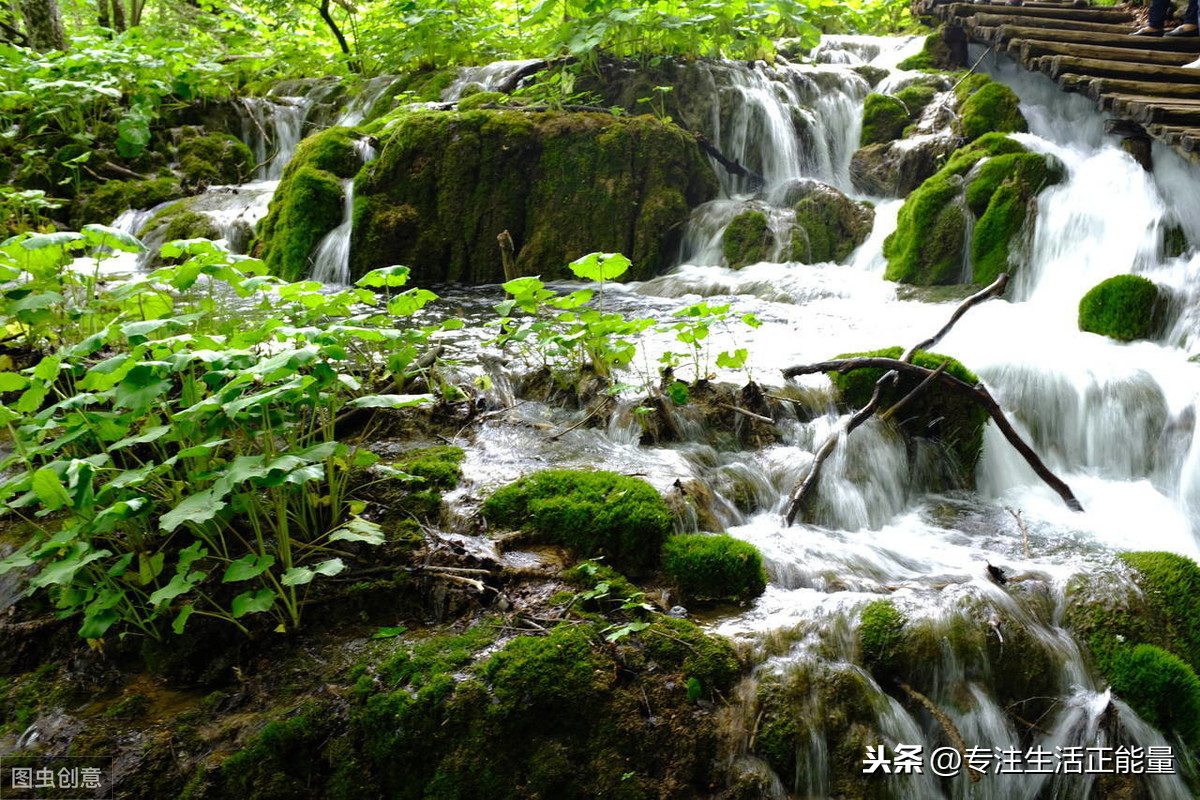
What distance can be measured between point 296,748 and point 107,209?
974 centimetres

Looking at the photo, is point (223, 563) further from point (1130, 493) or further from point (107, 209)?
point (107, 209)

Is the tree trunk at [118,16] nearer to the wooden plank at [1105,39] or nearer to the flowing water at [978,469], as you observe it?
the flowing water at [978,469]

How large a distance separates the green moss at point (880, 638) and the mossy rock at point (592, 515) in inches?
34.6

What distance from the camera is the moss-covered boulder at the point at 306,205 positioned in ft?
26.6

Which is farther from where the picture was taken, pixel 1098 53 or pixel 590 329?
pixel 1098 53

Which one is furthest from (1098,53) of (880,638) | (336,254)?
(336,254)

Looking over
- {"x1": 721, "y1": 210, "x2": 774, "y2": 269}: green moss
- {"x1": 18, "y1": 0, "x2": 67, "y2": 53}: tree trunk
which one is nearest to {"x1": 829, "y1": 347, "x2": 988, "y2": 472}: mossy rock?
{"x1": 721, "y1": 210, "x2": 774, "y2": 269}: green moss

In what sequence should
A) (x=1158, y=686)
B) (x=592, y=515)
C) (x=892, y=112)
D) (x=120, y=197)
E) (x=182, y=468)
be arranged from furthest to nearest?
(x=120, y=197) → (x=892, y=112) → (x=592, y=515) → (x=182, y=468) → (x=1158, y=686)

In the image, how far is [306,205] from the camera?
8.23 metres

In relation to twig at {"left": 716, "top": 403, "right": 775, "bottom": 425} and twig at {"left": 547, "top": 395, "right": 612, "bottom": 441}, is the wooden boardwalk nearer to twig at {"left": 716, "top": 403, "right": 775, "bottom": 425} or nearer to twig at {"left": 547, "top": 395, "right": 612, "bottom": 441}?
twig at {"left": 716, "top": 403, "right": 775, "bottom": 425}

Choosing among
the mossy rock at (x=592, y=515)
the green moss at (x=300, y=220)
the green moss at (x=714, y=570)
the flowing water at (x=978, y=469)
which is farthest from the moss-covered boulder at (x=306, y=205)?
the green moss at (x=714, y=570)

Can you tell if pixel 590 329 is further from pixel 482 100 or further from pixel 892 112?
pixel 892 112

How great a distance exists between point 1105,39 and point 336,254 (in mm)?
8424

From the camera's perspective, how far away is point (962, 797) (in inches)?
107
